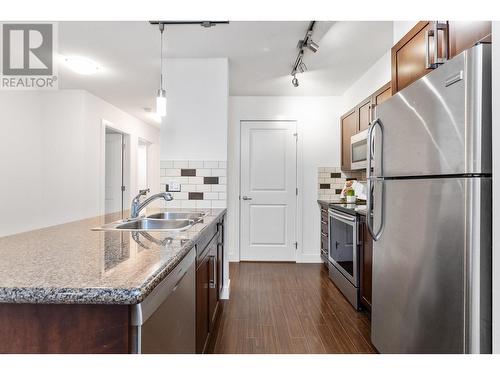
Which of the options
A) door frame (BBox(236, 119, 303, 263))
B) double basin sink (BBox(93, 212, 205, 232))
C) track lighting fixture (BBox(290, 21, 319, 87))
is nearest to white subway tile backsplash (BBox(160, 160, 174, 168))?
double basin sink (BBox(93, 212, 205, 232))

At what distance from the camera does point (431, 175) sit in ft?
4.42

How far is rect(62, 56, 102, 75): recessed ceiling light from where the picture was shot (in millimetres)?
3166

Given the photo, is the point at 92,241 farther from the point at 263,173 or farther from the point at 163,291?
the point at 263,173

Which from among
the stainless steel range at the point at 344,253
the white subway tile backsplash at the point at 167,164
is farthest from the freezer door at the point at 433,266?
the white subway tile backsplash at the point at 167,164

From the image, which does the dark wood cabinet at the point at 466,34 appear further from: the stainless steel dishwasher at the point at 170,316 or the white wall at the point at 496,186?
the stainless steel dishwasher at the point at 170,316

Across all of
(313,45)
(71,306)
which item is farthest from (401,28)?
(71,306)

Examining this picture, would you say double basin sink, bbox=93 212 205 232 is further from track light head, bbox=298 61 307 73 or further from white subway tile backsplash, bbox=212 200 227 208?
track light head, bbox=298 61 307 73

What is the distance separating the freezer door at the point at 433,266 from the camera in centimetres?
111

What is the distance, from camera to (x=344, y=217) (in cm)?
295

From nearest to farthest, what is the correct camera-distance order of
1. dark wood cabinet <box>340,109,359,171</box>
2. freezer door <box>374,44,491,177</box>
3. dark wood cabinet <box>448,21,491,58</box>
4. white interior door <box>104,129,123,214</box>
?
freezer door <box>374,44,491,177</box>, dark wood cabinet <box>448,21,491,58</box>, dark wood cabinet <box>340,109,359,171</box>, white interior door <box>104,129,123,214</box>

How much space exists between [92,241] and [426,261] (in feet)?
4.78

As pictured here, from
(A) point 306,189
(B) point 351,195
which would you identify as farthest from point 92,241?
(A) point 306,189

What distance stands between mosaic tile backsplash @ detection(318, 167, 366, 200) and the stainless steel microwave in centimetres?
82

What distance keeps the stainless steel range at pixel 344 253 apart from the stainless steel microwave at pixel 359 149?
0.57m
